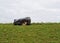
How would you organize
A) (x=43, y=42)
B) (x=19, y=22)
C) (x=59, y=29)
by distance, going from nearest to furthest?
1. (x=43, y=42)
2. (x=59, y=29)
3. (x=19, y=22)

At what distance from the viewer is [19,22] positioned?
35.9 m

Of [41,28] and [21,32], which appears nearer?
[21,32]

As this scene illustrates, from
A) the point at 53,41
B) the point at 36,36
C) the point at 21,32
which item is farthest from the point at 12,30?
the point at 53,41

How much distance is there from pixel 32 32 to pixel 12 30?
6.83 ft

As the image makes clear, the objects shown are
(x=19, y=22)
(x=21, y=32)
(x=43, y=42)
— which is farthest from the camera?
(x=19, y=22)

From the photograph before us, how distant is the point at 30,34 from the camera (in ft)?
93.8

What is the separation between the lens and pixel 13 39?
88.2ft

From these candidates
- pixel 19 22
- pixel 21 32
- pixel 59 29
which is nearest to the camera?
pixel 21 32

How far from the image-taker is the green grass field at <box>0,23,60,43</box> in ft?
87.8

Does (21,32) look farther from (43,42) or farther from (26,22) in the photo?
(26,22)

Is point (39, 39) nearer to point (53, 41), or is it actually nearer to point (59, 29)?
point (53, 41)

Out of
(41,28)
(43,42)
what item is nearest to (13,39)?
(43,42)

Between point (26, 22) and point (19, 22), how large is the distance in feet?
2.90

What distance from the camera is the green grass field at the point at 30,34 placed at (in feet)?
87.8
